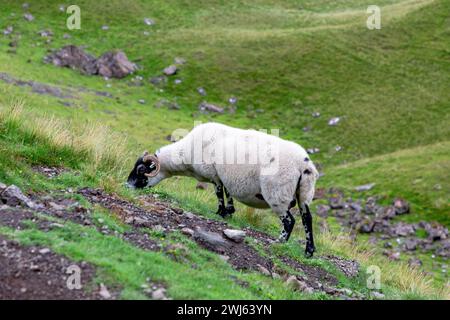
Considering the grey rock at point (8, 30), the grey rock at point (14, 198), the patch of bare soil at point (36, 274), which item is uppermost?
the grey rock at point (8, 30)

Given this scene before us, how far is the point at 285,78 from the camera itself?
54281mm

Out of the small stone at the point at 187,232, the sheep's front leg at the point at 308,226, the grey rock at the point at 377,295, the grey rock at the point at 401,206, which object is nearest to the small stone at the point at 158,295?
the small stone at the point at 187,232

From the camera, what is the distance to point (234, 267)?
1116cm

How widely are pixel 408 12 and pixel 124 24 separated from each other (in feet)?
99.4

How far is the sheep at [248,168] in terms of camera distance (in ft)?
44.7

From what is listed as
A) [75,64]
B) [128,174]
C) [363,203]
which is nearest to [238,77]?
[75,64]

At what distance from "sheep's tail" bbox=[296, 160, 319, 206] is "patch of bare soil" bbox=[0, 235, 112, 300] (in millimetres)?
6170

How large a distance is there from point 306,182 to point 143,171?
16.5 feet

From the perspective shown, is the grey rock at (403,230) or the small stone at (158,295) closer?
the small stone at (158,295)

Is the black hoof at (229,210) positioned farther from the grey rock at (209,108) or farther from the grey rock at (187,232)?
the grey rock at (209,108)

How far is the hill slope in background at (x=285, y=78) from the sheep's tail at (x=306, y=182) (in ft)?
62.8

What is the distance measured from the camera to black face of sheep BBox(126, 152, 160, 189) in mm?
16250

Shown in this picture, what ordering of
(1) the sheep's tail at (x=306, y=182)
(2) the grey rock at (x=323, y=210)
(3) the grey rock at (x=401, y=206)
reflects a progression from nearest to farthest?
(1) the sheep's tail at (x=306, y=182) → (3) the grey rock at (x=401, y=206) → (2) the grey rock at (x=323, y=210)

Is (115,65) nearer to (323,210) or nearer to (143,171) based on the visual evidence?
(323,210)
